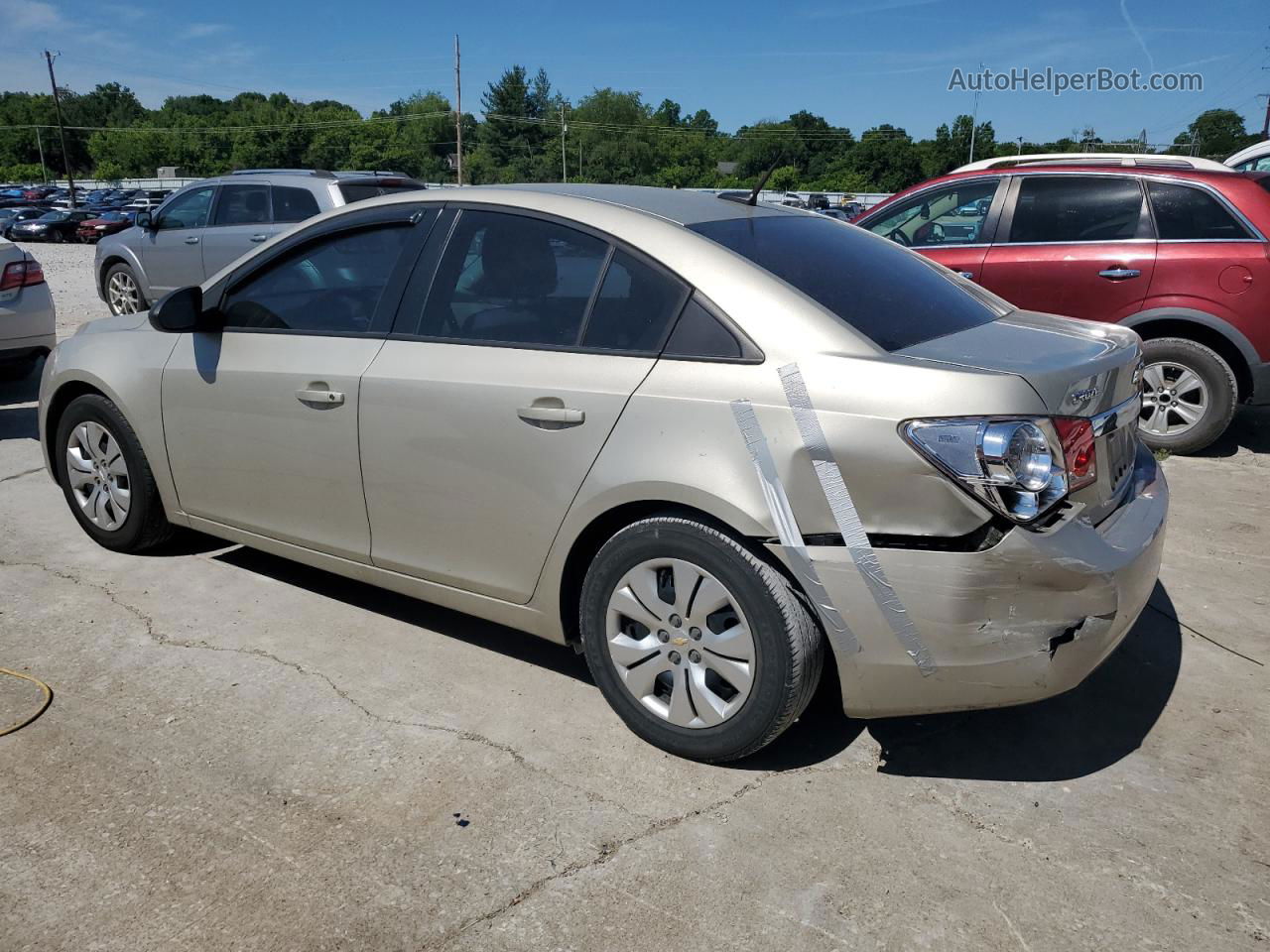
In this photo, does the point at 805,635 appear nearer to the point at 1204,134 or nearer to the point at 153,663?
the point at 153,663

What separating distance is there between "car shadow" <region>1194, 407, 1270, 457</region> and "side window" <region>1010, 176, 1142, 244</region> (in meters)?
1.59

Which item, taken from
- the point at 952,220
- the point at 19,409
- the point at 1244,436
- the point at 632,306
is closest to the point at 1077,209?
the point at 952,220

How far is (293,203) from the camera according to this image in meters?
10.6

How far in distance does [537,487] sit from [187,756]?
132 cm

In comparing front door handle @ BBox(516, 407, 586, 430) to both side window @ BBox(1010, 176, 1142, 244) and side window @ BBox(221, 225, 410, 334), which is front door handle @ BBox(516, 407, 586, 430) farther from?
side window @ BBox(1010, 176, 1142, 244)

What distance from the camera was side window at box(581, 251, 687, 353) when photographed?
3.06 m

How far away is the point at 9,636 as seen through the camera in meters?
3.90

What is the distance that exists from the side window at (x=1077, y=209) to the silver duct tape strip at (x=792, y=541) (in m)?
5.09

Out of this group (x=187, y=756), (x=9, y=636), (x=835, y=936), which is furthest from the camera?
(x=9, y=636)

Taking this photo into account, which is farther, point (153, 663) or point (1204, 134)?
point (1204, 134)

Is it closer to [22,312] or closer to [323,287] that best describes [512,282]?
[323,287]

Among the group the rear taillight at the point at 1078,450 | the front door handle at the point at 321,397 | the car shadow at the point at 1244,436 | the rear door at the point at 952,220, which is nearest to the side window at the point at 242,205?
the rear door at the point at 952,220

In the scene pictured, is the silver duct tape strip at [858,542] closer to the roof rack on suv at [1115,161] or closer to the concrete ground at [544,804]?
the concrete ground at [544,804]

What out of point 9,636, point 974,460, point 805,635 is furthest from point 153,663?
point 974,460
